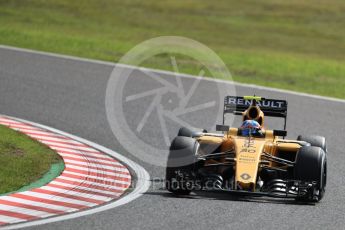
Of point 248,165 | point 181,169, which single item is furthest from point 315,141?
point 181,169

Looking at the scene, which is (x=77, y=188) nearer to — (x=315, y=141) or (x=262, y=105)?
(x=262, y=105)

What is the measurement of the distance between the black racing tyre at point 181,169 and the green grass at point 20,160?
2.04m

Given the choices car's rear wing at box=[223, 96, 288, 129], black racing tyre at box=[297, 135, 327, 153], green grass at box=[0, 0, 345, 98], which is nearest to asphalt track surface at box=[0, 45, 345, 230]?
black racing tyre at box=[297, 135, 327, 153]

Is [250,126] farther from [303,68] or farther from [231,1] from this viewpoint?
[231,1]

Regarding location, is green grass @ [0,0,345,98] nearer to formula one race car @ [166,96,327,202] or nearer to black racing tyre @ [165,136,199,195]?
→ formula one race car @ [166,96,327,202]

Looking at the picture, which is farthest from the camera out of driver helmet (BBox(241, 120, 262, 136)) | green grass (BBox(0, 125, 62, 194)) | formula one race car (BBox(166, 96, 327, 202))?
driver helmet (BBox(241, 120, 262, 136))

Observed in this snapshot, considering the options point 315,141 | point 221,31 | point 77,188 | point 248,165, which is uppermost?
point 221,31

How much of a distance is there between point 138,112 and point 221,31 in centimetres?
1811

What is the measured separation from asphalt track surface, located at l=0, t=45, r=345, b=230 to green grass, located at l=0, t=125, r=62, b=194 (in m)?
1.60

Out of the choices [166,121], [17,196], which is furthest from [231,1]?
[17,196]

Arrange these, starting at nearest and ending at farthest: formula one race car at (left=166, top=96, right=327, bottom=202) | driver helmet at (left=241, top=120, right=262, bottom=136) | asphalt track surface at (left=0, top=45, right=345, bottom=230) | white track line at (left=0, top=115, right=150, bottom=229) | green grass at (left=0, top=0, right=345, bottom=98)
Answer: asphalt track surface at (left=0, top=45, right=345, bottom=230) < white track line at (left=0, top=115, right=150, bottom=229) < formula one race car at (left=166, top=96, right=327, bottom=202) < driver helmet at (left=241, top=120, right=262, bottom=136) < green grass at (left=0, top=0, right=345, bottom=98)

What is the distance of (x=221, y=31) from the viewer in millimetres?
37719

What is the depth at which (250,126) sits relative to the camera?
557 inches

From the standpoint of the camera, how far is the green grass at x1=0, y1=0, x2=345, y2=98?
28031 millimetres
